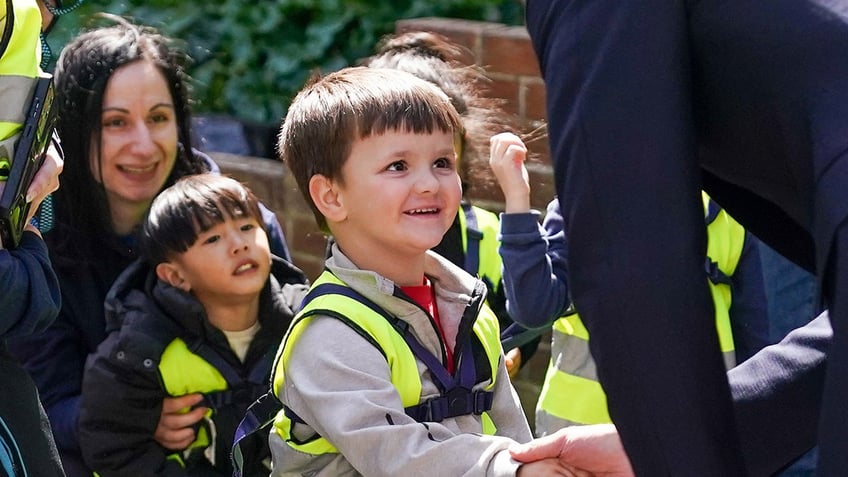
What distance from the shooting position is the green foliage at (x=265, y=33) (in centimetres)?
560

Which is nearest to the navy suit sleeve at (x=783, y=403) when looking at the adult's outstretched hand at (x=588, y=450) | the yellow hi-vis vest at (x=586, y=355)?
the adult's outstretched hand at (x=588, y=450)

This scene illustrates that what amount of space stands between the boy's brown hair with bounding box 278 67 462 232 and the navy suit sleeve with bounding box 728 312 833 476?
2.84 feet

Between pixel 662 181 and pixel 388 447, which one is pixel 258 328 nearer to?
pixel 388 447

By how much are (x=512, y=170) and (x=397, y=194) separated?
716 millimetres

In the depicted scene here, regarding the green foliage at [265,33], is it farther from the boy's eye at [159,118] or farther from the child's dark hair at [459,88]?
the boy's eye at [159,118]

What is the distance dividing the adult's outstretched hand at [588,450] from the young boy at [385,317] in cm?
11

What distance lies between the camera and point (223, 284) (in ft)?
11.6

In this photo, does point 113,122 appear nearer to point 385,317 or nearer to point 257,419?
point 257,419

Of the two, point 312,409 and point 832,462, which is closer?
point 832,462

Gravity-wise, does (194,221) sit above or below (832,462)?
below

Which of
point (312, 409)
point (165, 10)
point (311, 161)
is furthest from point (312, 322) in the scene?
point (165, 10)

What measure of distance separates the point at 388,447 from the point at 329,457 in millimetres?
225

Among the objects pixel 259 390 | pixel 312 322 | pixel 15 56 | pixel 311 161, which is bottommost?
pixel 259 390

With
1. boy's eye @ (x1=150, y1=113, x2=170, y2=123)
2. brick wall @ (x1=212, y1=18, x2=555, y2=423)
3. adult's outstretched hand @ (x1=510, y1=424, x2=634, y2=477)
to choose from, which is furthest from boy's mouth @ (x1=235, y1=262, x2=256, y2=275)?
adult's outstretched hand @ (x1=510, y1=424, x2=634, y2=477)
